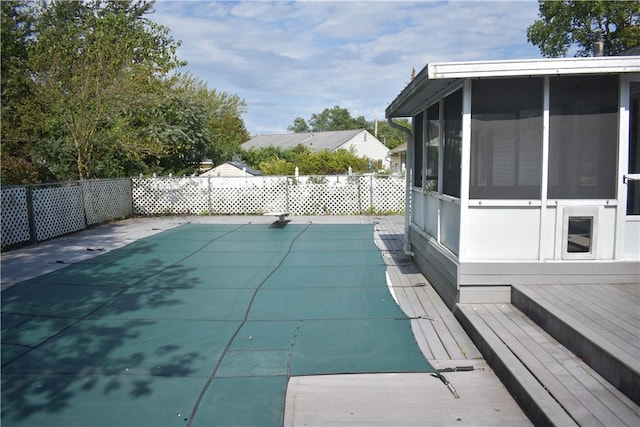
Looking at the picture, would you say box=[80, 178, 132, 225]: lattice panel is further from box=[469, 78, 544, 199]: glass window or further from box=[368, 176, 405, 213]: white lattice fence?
box=[469, 78, 544, 199]: glass window

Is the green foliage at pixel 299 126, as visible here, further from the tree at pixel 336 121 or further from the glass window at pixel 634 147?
the glass window at pixel 634 147

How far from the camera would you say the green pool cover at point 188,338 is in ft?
9.29

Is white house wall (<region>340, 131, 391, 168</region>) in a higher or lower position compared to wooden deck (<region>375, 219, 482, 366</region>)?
higher

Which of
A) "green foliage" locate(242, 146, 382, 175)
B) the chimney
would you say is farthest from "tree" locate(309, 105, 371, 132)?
the chimney

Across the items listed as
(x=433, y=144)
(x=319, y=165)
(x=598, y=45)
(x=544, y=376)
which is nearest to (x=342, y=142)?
(x=319, y=165)

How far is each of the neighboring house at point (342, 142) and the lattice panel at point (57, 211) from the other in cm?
2388

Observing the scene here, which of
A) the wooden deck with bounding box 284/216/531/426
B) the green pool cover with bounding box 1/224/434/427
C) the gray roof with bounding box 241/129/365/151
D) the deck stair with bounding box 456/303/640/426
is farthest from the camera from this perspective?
the gray roof with bounding box 241/129/365/151

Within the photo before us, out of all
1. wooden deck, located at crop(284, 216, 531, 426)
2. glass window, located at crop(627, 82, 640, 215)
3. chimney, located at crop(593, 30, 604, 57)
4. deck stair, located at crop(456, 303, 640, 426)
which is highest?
chimney, located at crop(593, 30, 604, 57)

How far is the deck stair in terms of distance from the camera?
90.0 inches

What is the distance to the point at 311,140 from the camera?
3834 cm

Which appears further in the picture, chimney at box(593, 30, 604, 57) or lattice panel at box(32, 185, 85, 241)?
lattice panel at box(32, 185, 85, 241)

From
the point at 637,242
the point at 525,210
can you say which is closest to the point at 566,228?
the point at 525,210

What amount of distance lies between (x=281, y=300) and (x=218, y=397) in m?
2.12

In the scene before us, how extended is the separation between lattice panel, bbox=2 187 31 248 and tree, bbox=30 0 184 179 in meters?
2.71
